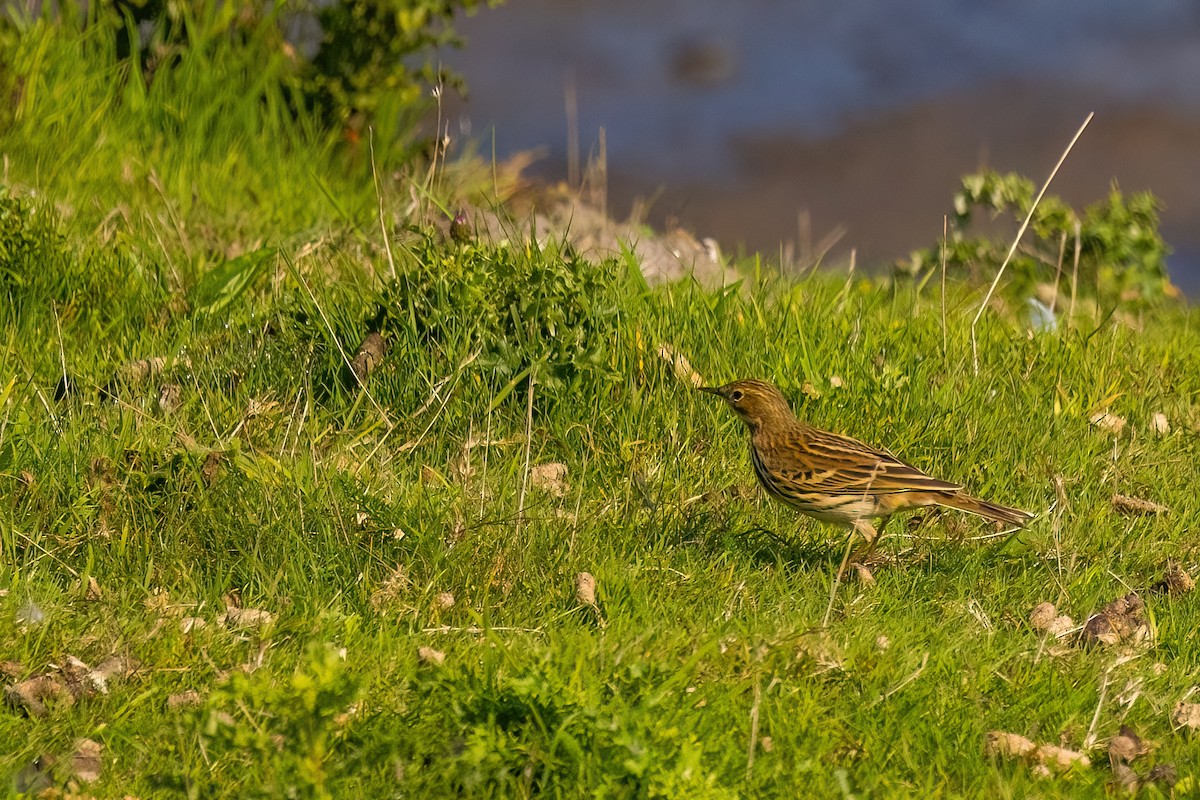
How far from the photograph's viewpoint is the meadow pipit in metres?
5.61

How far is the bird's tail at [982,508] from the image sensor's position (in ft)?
18.5

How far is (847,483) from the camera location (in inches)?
222

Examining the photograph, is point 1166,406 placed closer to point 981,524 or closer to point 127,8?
point 981,524

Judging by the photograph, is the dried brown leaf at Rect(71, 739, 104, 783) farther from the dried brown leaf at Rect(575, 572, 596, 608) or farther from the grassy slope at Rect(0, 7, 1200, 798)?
the dried brown leaf at Rect(575, 572, 596, 608)

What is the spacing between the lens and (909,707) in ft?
14.8

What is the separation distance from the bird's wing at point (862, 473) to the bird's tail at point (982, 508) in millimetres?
45

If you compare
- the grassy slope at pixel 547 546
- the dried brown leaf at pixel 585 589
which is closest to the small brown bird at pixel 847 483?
the grassy slope at pixel 547 546

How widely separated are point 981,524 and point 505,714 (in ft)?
9.32

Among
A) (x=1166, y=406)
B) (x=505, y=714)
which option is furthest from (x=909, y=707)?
(x=1166, y=406)

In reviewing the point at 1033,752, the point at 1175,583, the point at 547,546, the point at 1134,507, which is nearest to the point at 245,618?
the point at 547,546

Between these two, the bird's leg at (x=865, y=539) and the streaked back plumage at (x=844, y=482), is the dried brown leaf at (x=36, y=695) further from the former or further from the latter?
the bird's leg at (x=865, y=539)

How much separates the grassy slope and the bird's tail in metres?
0.24

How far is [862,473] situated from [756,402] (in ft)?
2.05

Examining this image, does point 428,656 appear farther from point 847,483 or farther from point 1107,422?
point 1107,422
